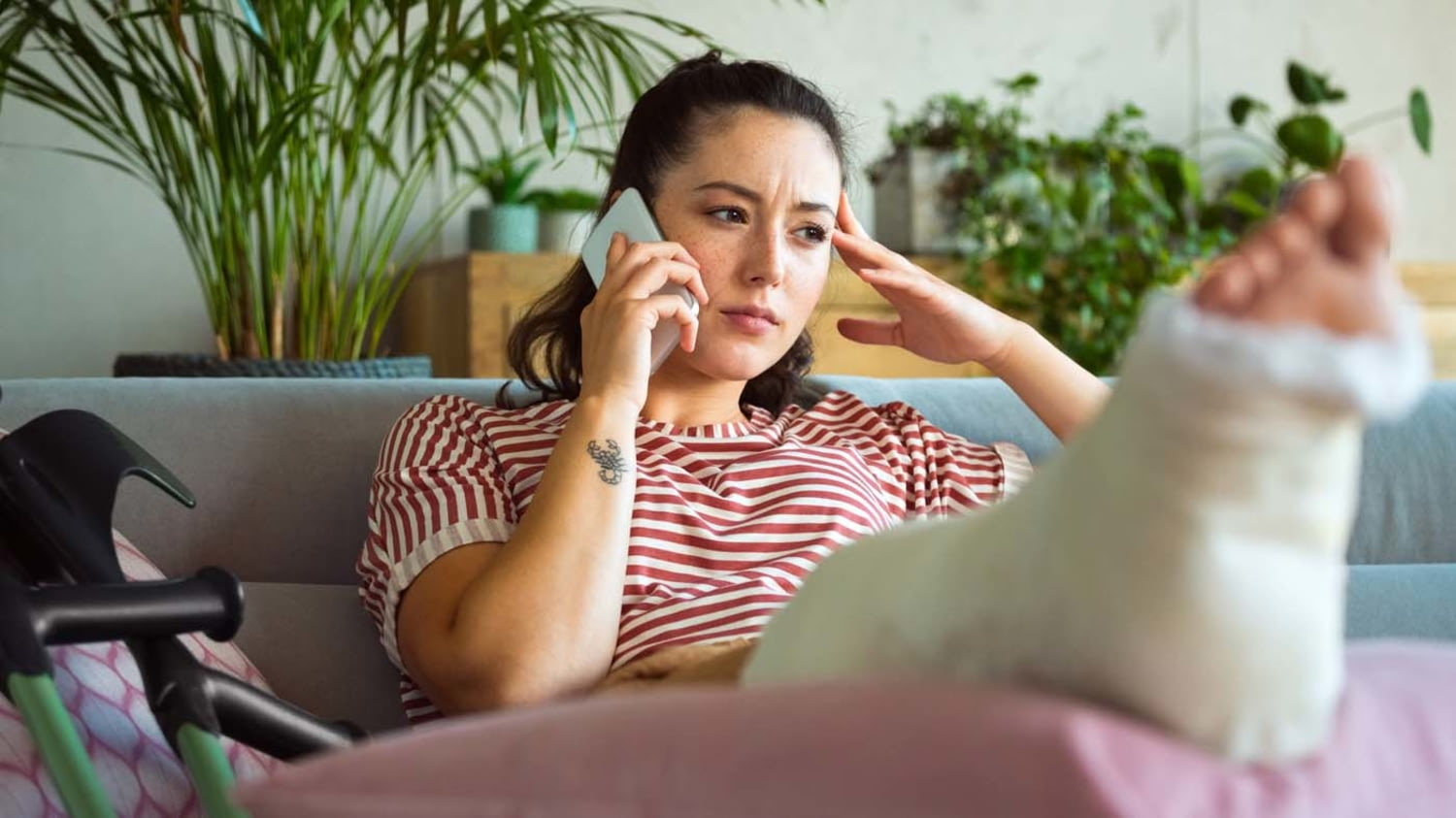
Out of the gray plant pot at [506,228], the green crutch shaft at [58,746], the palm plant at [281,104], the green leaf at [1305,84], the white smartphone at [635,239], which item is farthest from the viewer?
the green leaf at [1305,84]

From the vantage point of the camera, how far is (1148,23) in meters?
3.74

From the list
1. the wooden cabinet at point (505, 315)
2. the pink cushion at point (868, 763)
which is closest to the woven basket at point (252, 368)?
the wooden cabinet at point (505, 315)

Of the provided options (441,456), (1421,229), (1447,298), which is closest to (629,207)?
(441,456)

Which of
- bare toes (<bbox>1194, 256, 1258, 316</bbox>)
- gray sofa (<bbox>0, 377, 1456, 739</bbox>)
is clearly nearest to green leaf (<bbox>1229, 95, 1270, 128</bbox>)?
gray sofa (<bbox>0, 377, 1456, 739</bbox>)

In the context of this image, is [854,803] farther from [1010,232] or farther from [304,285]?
[1010,232]

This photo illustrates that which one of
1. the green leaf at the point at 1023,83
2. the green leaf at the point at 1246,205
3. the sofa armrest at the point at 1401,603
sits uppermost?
the green leaf at the point at 1023,83

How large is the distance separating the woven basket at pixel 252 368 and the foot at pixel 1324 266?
1.50m

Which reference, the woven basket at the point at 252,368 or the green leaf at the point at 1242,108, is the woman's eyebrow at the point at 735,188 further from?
the green leaf at the point at 1242,108

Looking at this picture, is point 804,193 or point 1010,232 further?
point 1010,232

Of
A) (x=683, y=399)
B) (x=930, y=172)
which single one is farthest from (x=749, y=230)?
(x=930, y=172)

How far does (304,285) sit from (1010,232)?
155cm

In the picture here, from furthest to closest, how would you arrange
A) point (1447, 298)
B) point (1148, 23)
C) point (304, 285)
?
point (1148, 23) → point (1447, 298) → point (304, 285)

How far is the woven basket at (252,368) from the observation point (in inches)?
74.2

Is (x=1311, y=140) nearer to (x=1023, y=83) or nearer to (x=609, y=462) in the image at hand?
(x=1023, y=83)
